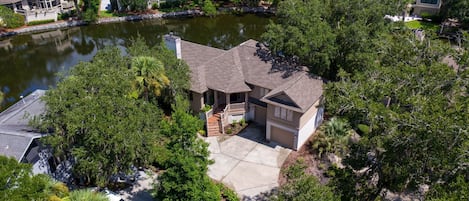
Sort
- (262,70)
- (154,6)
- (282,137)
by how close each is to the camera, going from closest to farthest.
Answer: (282,137), (262,70), (154,6)

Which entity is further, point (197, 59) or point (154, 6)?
point (154, 6)

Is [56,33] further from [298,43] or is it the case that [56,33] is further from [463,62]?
[463,62]

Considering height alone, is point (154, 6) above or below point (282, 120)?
above

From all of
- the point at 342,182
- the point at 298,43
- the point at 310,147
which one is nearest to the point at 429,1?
the point at 298,43

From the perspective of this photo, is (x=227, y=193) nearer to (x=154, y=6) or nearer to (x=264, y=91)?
(x=264, y=91)

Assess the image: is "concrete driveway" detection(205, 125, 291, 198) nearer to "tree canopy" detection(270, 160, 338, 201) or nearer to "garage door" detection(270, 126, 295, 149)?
"garage door" detection(270, 126, 295, 149)

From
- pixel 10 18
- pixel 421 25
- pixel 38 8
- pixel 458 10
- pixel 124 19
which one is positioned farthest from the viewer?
pixel 124 19

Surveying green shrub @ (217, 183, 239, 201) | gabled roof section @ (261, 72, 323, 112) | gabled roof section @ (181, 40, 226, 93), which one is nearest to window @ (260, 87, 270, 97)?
gabled roof section @ (261, 72, 323, 112)

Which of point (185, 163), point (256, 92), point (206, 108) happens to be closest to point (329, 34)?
point (256, 92)
